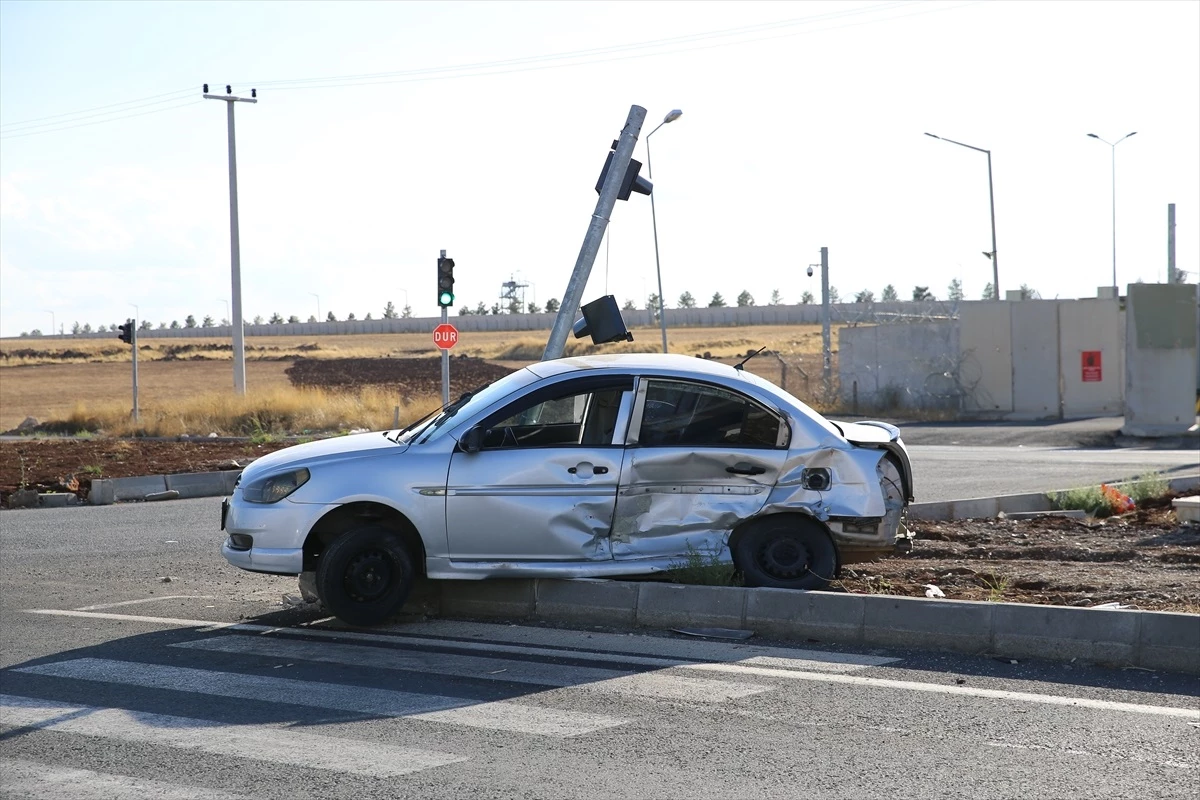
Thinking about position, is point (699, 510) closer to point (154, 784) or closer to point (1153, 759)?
point (1153, 759)

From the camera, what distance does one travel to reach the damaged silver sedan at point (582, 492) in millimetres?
8273

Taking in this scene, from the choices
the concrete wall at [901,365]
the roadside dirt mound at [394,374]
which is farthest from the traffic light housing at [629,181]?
the roadside dirt mound at [394,374]

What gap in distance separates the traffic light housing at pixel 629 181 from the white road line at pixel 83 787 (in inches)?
298

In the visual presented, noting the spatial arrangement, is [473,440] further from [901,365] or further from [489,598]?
[901,365]

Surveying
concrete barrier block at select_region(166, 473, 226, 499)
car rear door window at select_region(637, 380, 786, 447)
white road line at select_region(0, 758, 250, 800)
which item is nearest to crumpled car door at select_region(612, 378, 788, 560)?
car rear door window at select_region(637, 380, 786, 447)

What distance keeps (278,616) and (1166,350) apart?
2153 centimetres

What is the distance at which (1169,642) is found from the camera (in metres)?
6.83

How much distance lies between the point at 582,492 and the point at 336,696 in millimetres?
2395

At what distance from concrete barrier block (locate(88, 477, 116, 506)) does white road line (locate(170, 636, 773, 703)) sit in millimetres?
10788

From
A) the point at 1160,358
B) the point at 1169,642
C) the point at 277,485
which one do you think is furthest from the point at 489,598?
the point at 1160,358

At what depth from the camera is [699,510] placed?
8570mm

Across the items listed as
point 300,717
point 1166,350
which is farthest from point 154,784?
point 1166,350

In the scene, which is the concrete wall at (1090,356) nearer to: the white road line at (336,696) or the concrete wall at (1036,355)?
the concrete wall at (1036,355)

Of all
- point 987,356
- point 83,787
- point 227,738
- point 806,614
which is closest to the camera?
point 83,787
